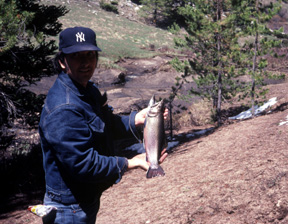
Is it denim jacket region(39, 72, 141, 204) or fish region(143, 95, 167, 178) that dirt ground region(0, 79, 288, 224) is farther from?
denim jacket region(39, 72, 141, 204)

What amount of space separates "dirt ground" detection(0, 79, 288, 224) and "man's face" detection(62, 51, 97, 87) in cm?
310

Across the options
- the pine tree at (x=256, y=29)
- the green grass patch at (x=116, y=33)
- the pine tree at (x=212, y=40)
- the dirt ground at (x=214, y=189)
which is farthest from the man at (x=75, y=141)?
the green grass patch at (x=116, y=33)

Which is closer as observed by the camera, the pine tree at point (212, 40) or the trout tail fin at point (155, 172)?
the trout tail fin at point (155, 172)

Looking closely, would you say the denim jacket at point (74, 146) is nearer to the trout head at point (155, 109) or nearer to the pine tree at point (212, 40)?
the trout head at point (155, 109)

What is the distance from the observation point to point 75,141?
77.2 inches

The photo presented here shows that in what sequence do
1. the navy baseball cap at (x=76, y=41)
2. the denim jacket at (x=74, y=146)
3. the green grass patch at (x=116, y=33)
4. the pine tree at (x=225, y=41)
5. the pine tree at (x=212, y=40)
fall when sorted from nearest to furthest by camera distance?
the denim jacket at (x=74, y=146) → the navy baseball cap at (x=76, y=41) → the pine tree at (x=225, y=41) → the pine tree at (x=212, y=40) → the green grass patch at (x=116, y=33)

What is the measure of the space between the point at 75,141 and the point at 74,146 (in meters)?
0.04

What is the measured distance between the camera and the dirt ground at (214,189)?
14.5 ft

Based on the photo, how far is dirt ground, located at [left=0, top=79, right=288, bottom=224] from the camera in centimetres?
443

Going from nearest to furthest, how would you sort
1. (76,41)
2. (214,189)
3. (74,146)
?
(74,146)
(76,41)
(214,189)

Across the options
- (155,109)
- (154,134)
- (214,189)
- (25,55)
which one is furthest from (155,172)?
(25,55)

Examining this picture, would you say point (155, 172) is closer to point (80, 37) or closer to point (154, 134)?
point (154, 134)

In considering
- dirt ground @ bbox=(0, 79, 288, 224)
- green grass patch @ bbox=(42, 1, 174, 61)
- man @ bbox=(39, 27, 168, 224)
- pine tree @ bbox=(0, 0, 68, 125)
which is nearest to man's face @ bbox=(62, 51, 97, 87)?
man @ bbox=(39, 27, 168, 224)

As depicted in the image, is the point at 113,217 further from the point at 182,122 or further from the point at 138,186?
the point at 182,122
